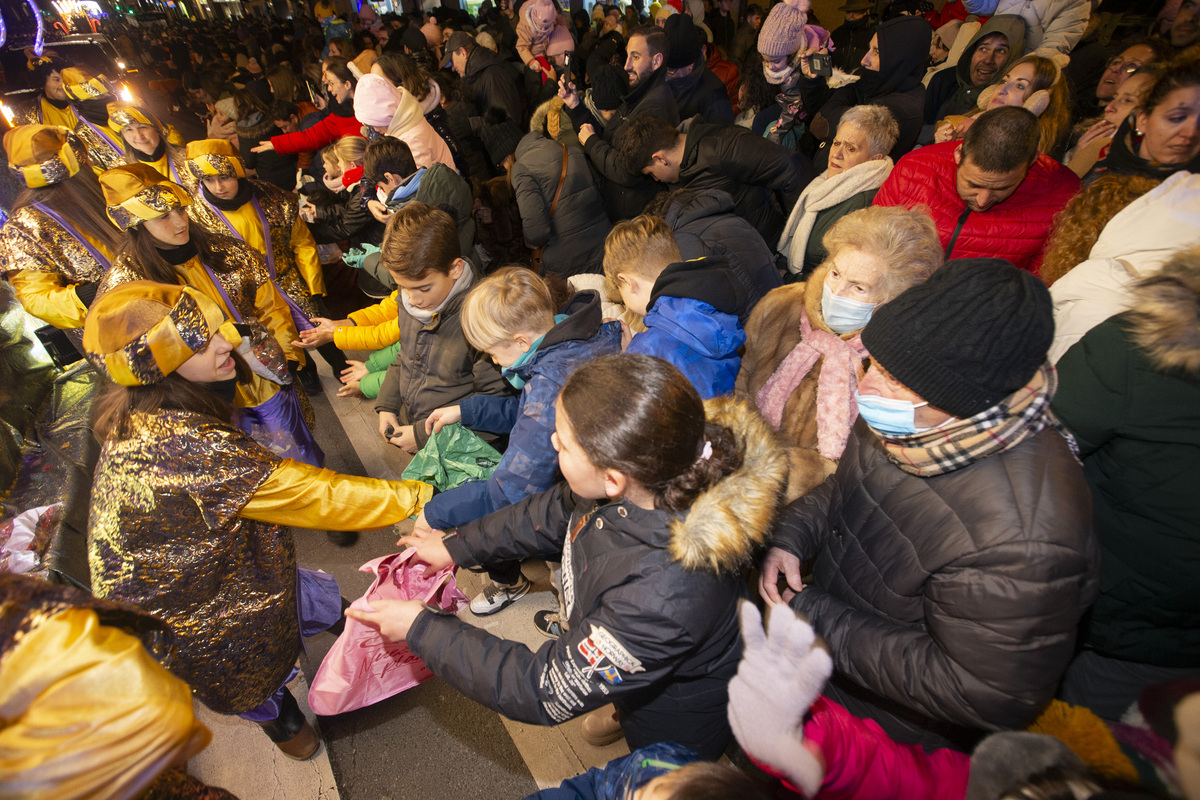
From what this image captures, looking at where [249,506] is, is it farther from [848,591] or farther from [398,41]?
[398,41]

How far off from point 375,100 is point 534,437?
338 cm

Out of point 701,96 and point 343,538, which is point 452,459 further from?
point 701,96

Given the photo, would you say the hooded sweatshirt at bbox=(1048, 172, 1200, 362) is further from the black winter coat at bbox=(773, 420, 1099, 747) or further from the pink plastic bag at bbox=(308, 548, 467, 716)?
the pink plastic bag at bbox=(308, 548, 467, 716)

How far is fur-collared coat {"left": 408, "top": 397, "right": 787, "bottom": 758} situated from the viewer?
48.9 inches

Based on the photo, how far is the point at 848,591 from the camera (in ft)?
5.20

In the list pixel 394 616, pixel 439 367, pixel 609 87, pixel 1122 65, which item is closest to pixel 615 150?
pixel 609 87

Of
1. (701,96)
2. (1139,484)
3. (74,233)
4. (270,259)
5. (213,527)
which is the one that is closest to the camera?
(1139,484)

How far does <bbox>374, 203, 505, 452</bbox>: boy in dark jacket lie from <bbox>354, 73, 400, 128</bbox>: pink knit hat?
6.20 ft

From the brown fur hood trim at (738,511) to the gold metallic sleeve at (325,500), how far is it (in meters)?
1.33

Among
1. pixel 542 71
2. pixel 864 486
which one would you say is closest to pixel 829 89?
pixel 542 71

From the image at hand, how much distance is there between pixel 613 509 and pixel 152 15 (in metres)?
37.2

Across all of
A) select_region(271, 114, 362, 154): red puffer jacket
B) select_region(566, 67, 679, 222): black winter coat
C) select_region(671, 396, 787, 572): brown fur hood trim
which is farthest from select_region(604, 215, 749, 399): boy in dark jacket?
select_region(271, 114, 362, 154): red puffer jacket

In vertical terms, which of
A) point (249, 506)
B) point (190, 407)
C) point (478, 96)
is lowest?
point (249, 506)

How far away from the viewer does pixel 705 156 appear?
3.34 meters
